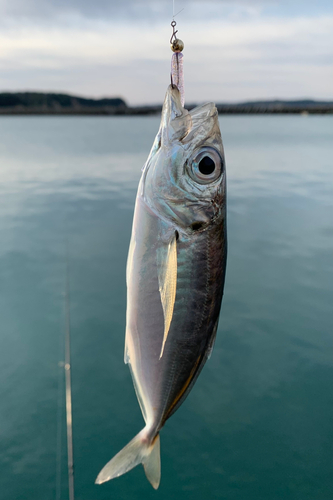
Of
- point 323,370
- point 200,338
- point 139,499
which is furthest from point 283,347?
point 200,338

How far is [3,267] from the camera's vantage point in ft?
26.3

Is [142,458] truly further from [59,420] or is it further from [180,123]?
[59,420]

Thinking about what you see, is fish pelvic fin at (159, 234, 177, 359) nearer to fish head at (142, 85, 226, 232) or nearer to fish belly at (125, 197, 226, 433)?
fish belly at (125, 197, 226, 433)

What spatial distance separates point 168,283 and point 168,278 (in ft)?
0.07

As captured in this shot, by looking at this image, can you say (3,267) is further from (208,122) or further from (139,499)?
(208,122)

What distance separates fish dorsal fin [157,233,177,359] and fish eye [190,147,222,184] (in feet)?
0.94

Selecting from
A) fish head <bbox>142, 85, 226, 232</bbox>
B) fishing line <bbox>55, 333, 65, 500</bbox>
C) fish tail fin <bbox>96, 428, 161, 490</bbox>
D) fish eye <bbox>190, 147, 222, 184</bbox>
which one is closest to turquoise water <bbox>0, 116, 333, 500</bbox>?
fishing line <bbox>55, 333, 65, 500</bbox>

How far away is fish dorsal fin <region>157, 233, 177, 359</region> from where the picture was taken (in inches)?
56.9

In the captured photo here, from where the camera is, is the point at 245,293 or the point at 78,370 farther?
the point at 245,293

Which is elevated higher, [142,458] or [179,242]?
[179,242]

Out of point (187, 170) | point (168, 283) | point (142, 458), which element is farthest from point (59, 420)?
point (187, 170)

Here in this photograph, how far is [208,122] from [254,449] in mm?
3769

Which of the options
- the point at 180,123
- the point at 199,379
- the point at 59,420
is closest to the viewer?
the point at 180,123

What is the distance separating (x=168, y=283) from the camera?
4.79 feet
